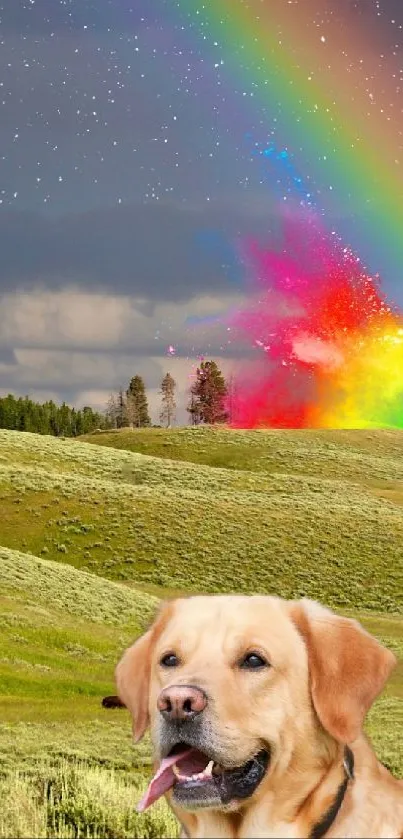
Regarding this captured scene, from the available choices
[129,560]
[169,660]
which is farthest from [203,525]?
[169,660]

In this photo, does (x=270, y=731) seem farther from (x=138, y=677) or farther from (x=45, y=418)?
(x=45, y=418)

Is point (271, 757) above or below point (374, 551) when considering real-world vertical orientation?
above

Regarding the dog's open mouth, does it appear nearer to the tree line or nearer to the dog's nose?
the dog's nose

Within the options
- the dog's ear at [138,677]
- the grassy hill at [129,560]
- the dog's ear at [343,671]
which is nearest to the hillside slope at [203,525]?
the grassy hill at [129,560]

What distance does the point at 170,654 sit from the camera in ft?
16.6

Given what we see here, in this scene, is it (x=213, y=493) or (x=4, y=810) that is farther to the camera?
(x=213, y=493)

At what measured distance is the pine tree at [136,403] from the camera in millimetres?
165625

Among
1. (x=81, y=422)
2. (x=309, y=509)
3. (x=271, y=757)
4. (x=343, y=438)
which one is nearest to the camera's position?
(x=271, y=757)

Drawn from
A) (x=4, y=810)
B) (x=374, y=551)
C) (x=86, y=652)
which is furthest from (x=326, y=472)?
(x=4, y=810)

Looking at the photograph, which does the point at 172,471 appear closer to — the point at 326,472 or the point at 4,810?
the point at 326,472

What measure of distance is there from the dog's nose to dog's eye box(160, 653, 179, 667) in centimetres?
36

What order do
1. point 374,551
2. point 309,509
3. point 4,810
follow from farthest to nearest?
1. point 309,509
2. point 374,551
3. point 4,810

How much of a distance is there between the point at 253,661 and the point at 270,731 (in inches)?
12.3

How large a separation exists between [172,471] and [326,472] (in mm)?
18647
